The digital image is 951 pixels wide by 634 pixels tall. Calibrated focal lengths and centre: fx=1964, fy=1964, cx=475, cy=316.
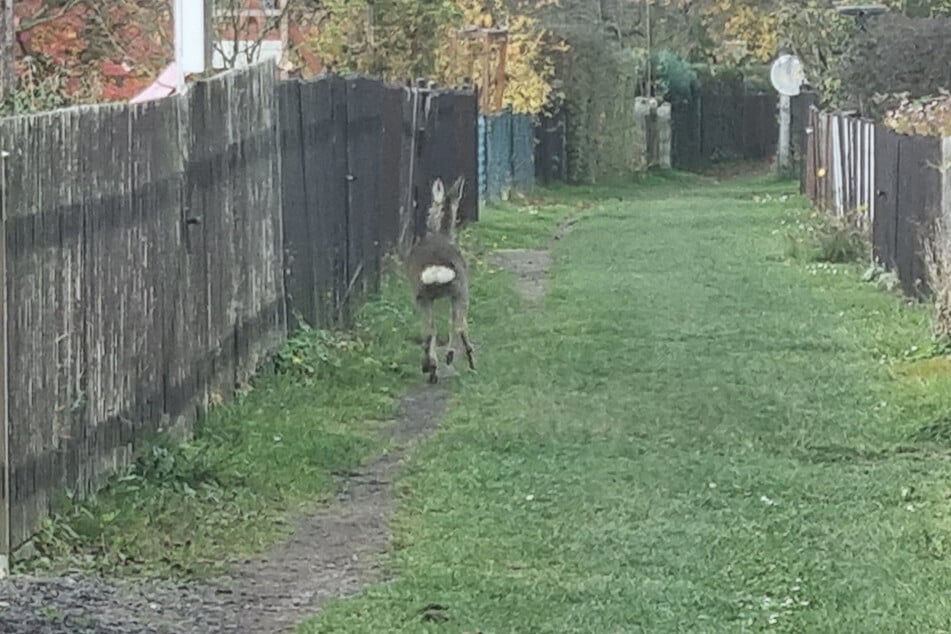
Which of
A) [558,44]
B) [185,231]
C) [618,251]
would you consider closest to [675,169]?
[558,44]

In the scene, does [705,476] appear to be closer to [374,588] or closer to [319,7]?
[374,588]

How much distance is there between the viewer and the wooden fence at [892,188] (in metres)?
16.1

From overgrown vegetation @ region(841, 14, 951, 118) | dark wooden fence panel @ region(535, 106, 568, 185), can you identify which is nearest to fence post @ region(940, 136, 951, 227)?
overgrown vegetation @ region(841, 14, 951, 118)

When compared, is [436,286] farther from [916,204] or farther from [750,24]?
[750,24]

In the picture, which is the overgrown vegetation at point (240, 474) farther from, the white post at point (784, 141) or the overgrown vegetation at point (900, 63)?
the white post at point (784, 141)

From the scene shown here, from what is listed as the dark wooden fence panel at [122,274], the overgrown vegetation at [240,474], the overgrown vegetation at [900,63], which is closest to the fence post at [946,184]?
the overgrown vegetation at [240,474]

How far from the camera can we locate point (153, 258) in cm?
920

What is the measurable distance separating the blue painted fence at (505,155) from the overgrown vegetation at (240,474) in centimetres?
1787

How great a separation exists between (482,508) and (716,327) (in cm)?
680

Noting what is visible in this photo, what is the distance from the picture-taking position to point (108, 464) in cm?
847

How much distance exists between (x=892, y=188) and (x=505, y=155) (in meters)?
16.0

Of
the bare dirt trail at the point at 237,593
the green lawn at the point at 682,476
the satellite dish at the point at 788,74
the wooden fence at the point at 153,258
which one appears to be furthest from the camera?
the satellite dish at the point at 788,74

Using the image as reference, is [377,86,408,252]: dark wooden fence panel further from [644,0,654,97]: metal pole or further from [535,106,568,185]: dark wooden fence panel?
[644,0,654,97]: metal pole

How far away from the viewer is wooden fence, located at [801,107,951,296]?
52.7ft
